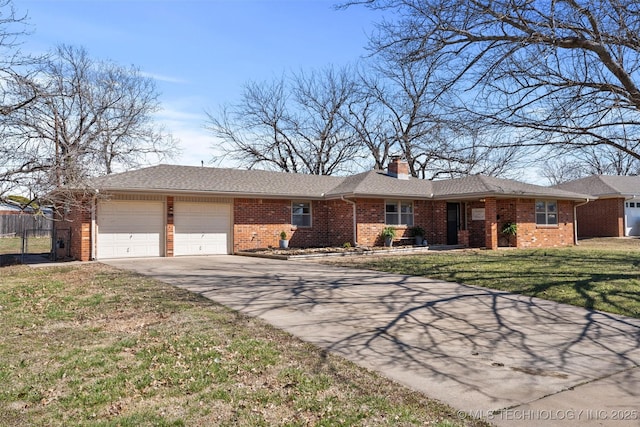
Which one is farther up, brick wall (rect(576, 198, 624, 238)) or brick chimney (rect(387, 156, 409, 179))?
brick chimney (rect(387, 156, 409, 179))

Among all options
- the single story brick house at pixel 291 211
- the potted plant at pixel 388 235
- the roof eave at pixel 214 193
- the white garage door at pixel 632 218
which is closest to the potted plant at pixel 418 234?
the single story brick house at pixel 291 211

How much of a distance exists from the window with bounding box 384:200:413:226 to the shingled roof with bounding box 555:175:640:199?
47.7 ft

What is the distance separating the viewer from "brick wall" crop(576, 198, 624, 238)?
27.6 m

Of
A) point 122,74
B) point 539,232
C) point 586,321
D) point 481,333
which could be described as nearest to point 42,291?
point 481,333

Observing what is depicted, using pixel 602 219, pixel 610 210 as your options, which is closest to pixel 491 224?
pixel 610 210

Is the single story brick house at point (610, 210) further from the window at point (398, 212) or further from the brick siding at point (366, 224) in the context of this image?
the window at point (398, 212)

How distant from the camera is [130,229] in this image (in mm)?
16922

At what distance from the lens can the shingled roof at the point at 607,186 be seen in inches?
1087

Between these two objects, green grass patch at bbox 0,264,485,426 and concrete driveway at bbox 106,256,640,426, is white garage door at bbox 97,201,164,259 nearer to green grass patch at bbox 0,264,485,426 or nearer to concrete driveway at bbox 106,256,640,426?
concrete driveway at bbox 106,256,640,426

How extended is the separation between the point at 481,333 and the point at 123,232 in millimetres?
14312

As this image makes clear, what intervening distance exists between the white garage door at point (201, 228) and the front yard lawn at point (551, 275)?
604 centimetres

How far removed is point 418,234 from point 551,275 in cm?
991

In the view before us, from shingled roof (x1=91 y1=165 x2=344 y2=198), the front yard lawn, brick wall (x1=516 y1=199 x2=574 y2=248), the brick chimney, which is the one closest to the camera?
the front yard lawn

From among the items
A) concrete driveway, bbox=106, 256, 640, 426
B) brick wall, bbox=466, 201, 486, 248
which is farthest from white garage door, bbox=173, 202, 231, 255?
brick wall, bbox=466, 201, 486, 248
